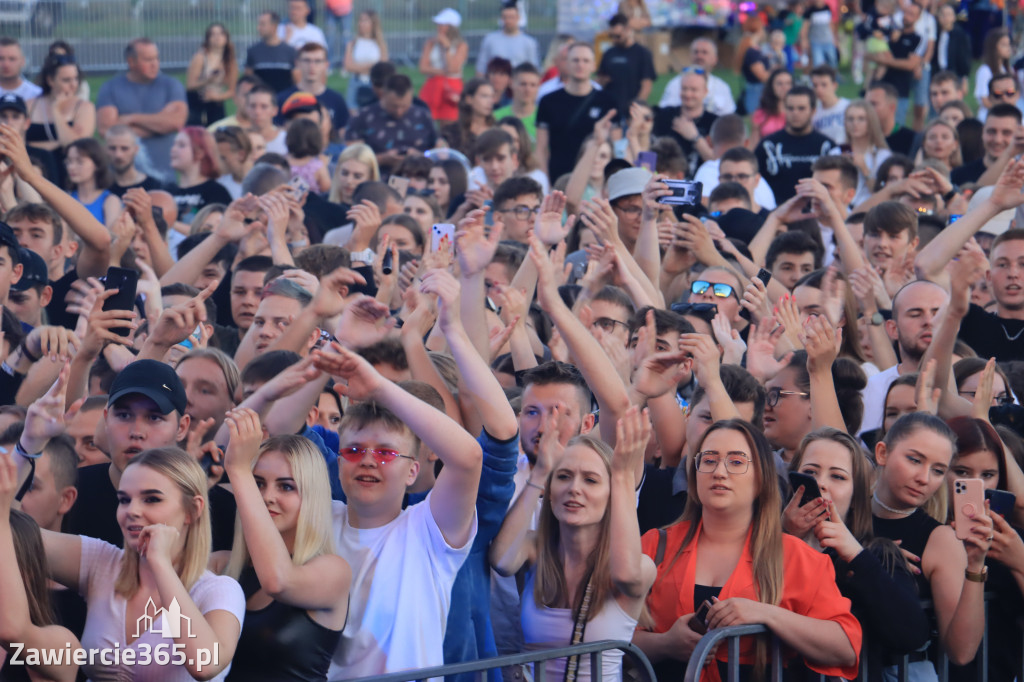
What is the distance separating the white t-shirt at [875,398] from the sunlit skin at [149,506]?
11.0 ft

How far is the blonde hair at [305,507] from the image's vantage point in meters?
4.28

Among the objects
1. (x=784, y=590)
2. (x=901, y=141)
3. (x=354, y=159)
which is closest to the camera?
(x=784, y=590)

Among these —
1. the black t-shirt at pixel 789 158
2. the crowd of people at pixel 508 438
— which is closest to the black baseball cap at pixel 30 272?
the crowd of people at pixel 508 438

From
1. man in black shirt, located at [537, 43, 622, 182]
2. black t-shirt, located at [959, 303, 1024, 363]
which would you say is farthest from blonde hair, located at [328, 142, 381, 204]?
black t-shirt, located at [959, 303, 1024, 363]

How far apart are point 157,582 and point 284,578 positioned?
14.3 inches

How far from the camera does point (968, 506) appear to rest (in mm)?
4730

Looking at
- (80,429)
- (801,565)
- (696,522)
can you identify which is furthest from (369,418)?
(80,429)

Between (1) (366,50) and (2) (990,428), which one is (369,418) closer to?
(2) (990,428)

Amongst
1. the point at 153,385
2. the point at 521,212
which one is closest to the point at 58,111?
the point at 521,212

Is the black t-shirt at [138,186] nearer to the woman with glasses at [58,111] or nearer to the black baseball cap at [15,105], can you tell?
the black baseball cap at [15,105]

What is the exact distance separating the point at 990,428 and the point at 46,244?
5327 millimetres

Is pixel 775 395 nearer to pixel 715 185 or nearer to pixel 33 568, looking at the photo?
pixel 33 568

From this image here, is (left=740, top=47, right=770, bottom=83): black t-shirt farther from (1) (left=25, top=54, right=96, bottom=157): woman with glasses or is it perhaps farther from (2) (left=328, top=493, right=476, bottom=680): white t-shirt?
(2) (left=328, top=493, right=476, bottom=680): white t-shirt

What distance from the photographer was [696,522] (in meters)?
4.84
